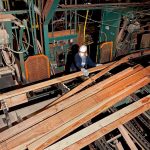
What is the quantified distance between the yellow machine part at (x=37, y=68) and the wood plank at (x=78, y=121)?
3.01 metres

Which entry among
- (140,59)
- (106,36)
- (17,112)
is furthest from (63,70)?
(17,112)

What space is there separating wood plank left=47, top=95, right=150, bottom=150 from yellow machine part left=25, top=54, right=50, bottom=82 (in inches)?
140

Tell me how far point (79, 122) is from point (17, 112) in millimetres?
1952

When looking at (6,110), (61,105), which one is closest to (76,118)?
(61,105)

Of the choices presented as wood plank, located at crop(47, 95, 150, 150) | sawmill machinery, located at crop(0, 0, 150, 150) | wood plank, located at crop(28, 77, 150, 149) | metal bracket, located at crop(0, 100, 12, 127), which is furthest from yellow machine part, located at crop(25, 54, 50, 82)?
wood plank, located at crop(47, 95, 150, 150)

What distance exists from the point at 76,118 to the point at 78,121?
0.07m

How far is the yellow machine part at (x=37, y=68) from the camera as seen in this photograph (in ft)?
20.8

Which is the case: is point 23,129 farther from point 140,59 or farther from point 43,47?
point 140,59

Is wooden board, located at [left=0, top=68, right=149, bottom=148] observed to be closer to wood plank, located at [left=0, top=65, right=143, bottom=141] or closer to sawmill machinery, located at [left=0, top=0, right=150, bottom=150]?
sawmill machinery, located at [left=0, top=0, right=150, bottom=150]

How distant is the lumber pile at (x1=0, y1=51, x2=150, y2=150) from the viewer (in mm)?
3246

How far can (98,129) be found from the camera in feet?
11.3

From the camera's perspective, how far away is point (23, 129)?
3.56 metres

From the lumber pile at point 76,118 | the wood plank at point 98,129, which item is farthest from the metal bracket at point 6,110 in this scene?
the wood plank at point 98,129

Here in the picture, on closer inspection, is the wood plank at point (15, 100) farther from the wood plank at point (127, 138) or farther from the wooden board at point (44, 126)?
the wood plank at point (127, 138)
